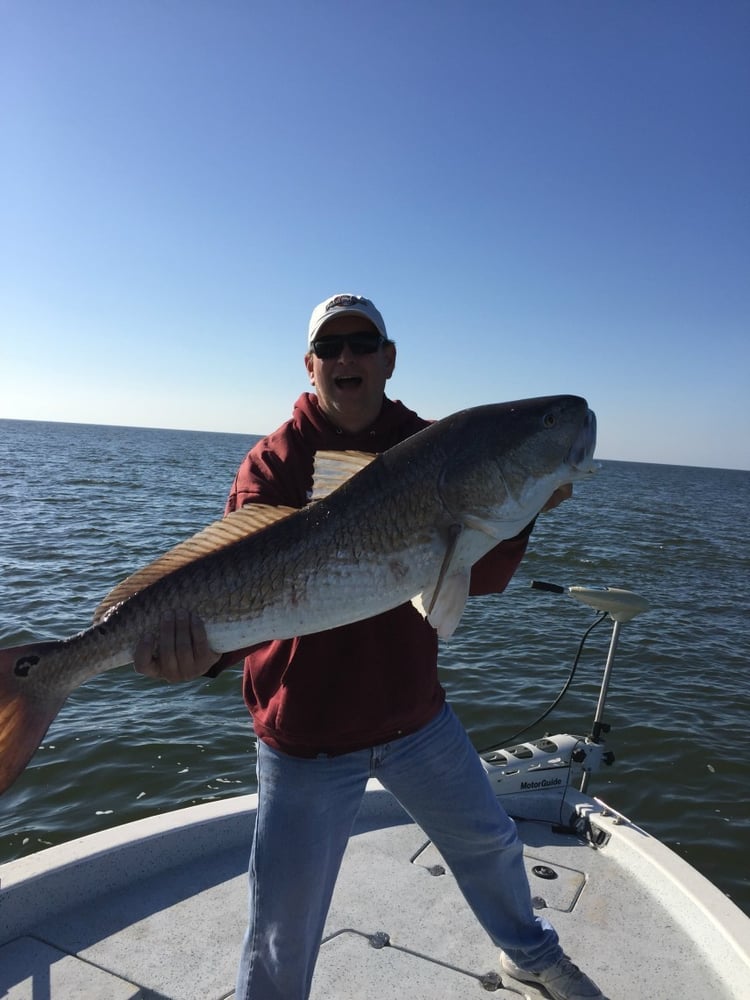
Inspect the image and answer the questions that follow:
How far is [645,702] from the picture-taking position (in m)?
10.3

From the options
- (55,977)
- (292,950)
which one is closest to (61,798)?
(55,977)

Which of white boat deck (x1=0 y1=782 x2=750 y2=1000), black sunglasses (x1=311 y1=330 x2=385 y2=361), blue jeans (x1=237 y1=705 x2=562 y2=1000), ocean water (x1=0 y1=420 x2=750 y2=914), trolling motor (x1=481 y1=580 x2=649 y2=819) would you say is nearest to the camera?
blue jeans (x1=237 y1=705 x2=562 y2=1000)

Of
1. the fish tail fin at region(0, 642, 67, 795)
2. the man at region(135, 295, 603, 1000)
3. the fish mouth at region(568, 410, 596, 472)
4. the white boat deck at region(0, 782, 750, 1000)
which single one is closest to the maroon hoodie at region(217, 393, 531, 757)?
the man at region(135, 295, 603, 1000)

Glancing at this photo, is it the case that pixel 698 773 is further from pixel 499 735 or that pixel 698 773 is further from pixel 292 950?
pixel 292 950

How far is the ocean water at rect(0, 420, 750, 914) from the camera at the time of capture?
7.34 m

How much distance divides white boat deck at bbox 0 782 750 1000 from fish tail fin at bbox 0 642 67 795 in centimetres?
156

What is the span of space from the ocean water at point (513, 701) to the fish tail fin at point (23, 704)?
464 centimetres

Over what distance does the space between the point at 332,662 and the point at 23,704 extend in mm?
1303

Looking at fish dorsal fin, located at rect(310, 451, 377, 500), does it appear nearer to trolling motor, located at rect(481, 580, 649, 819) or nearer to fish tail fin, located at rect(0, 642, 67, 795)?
fish tail fin, located at rect(0, 642, 67, 795)

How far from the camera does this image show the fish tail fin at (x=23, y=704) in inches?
111

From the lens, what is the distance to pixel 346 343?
3.28 meters

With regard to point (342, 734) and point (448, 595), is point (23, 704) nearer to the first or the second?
point (342, 734)

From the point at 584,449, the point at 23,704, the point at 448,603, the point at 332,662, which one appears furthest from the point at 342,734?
the point at 584,449

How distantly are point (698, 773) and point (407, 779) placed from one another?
22.7ft
